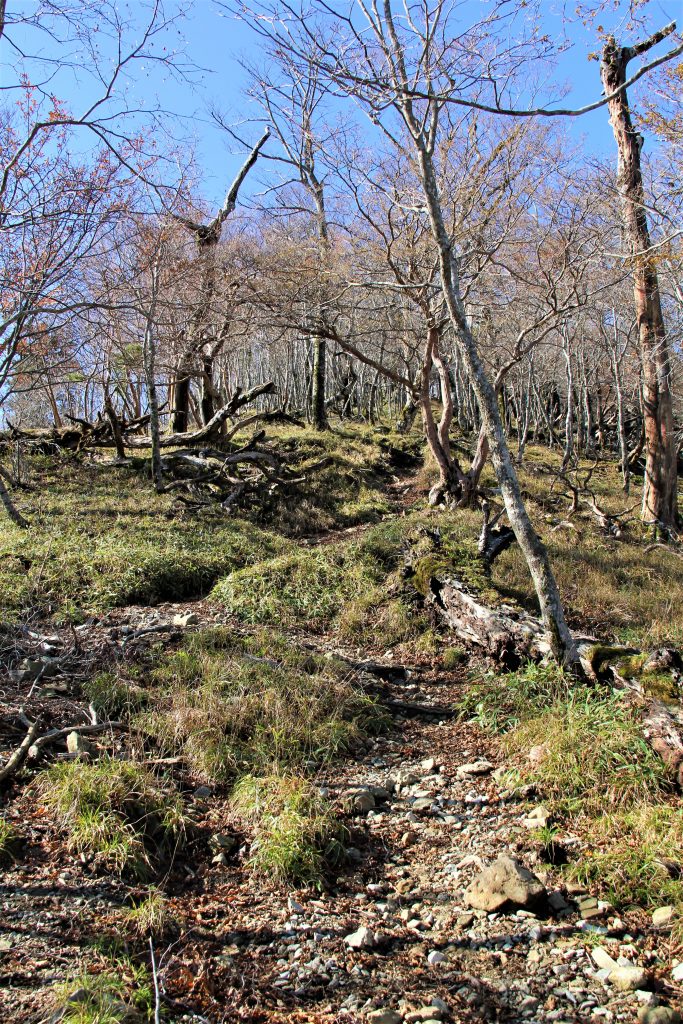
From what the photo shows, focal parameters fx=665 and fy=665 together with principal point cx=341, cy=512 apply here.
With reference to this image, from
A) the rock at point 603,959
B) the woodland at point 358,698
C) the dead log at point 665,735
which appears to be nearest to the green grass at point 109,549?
the woodland at point 358,698

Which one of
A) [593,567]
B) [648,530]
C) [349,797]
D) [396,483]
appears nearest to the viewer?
[349,797]

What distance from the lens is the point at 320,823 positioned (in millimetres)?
3725

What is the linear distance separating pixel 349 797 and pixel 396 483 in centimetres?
1059

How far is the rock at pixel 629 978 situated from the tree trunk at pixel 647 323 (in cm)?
854

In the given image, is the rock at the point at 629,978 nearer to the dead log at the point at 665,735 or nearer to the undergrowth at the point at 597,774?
the undergrowth at the point at 597,774

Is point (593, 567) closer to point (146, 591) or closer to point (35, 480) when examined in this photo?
point (146, 591)

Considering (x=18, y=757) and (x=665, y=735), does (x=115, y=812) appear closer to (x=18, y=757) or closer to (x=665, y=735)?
(x=18, y=757)

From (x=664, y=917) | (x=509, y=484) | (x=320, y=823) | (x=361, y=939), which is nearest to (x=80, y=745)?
(x=320, y=823)

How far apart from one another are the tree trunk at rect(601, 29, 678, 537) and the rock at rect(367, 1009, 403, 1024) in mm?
9057

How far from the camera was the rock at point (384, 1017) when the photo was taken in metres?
2.53

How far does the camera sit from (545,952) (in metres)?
2.89

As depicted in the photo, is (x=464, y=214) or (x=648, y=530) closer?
(x=464, y=214)

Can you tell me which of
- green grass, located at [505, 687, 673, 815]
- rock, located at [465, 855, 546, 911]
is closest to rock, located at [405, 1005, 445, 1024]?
rock, located at [465, 855, 546, 911]

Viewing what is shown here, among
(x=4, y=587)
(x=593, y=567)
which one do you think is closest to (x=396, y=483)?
(x=593, y=567)
